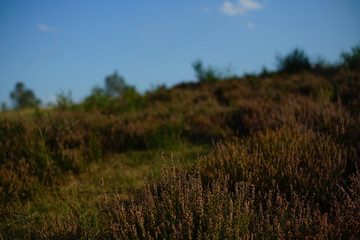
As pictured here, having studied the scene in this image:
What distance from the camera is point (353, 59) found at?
10.5 m

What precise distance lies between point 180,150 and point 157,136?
607mm

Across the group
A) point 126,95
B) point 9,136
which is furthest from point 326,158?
point 126,95

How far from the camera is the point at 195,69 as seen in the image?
45.5 feet

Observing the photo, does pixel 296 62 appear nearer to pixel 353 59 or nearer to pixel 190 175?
pixel 353 59

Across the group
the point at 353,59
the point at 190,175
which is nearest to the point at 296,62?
the point at 353,59

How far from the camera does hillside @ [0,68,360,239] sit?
1985mm

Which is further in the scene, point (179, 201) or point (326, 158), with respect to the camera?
point (326, 158)

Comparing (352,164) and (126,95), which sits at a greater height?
(126,95)

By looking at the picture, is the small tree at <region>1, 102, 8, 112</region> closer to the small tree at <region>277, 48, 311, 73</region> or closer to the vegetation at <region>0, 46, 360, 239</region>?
the vegetation at <region>0, 46, 360, 239</region>

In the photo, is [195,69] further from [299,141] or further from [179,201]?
[179,201]

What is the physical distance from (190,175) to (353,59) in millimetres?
10785

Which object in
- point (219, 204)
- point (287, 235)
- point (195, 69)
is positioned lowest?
point (287, 235)

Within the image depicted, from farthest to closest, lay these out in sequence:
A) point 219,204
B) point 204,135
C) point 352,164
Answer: point 204,135
point 352,164
point 219,204

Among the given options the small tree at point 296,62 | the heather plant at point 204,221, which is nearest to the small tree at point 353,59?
the small tree at point 296,62
